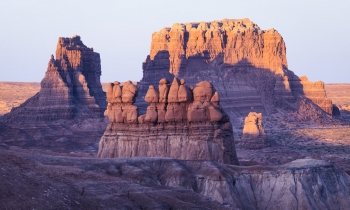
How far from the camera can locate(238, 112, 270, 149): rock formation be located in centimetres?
12850

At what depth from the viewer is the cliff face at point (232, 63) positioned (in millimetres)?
173875

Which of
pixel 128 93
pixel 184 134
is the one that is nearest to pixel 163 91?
pixel 128 93

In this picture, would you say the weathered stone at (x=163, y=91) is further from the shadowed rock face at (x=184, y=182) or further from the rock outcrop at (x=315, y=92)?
the rock outcrop at (x=315, y=92)

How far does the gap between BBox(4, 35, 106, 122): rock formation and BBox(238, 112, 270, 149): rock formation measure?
35008mm

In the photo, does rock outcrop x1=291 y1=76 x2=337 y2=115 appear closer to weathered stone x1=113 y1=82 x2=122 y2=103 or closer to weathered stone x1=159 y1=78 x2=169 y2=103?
weathered stone x1=113 y1=82 x2=122 y2=103

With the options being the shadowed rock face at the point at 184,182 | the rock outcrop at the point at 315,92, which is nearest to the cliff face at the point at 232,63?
the rock outcrop at the point at 315,92

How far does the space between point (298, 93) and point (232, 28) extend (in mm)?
18838

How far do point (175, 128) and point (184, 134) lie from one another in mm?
1182

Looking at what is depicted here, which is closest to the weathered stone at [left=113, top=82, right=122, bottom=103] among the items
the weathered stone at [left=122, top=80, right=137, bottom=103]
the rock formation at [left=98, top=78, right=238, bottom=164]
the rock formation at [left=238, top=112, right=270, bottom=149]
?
the weathered stone at [left=122, top=80, right=137, bottom=103]

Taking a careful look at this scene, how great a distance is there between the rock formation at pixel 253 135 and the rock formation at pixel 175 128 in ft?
166

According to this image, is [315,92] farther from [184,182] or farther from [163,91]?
[184,182]

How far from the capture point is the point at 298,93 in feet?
589

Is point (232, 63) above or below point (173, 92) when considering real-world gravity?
above

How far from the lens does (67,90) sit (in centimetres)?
15688
